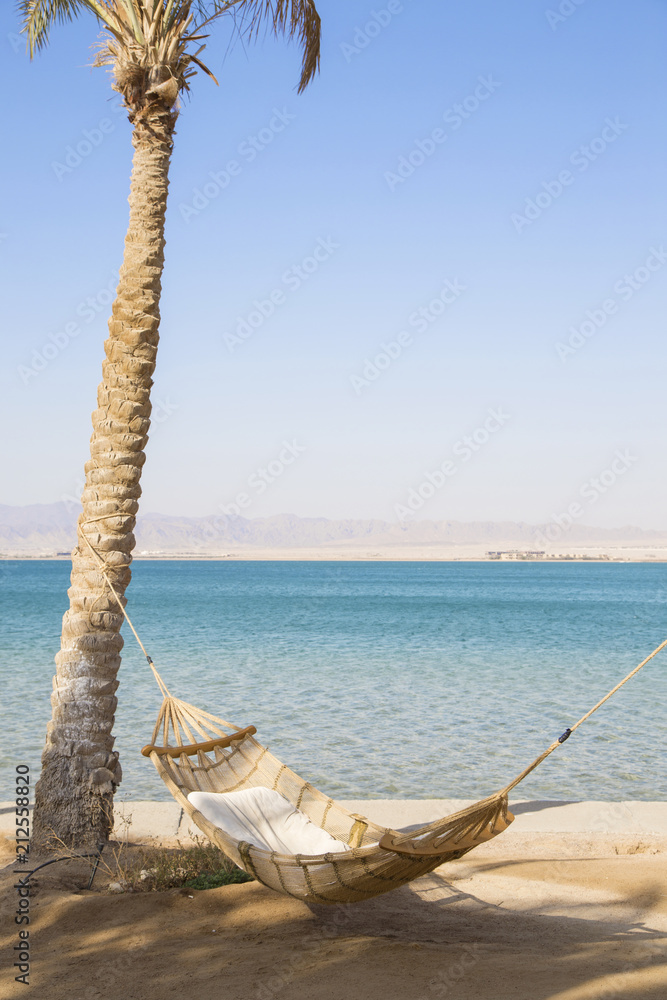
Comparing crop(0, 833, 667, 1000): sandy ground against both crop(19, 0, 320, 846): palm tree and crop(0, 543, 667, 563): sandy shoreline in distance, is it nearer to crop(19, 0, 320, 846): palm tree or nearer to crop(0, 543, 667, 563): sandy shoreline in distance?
crop(19, 0, 320, 846): palm tree

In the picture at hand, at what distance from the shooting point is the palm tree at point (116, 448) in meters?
4.90

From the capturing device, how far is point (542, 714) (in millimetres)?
11836

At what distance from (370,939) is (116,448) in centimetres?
323

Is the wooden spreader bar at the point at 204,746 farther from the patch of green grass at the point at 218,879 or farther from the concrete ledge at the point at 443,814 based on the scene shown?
the concrete ledge at the point at 443,814

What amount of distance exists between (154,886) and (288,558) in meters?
135

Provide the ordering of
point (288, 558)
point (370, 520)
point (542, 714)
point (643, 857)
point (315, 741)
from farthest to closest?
point (370, 520) → point (288, 558) → point (542, 714) → point (315, 741) → point (643, 857)

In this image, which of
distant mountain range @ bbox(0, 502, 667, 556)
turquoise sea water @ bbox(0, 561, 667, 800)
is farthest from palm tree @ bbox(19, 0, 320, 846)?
distant mountain range @ bbox(0, 502, 667, 556)

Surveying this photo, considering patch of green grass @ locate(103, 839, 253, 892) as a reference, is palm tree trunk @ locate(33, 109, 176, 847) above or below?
above

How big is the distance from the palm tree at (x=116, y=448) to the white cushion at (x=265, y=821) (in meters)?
0.94

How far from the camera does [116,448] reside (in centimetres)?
518

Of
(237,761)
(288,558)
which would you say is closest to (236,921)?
(237,761)

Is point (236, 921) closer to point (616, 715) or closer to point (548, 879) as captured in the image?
point (548, 879)

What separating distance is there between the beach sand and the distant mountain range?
15294cm

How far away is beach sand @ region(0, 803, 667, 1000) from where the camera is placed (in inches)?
131
